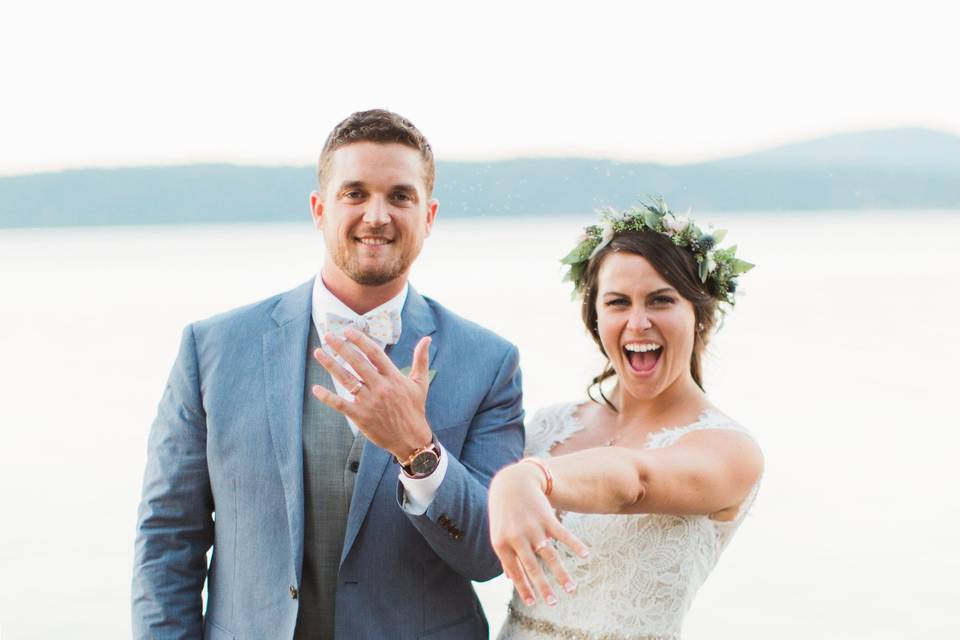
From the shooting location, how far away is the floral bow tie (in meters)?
2.84

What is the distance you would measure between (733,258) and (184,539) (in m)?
1.70

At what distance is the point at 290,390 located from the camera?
9.11 feet

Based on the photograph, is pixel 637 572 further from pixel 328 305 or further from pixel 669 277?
pixel 328 305

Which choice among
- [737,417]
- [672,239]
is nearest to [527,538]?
[672,239]

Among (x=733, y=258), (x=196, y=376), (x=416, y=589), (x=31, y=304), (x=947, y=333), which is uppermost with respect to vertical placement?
(x=733, y=258)

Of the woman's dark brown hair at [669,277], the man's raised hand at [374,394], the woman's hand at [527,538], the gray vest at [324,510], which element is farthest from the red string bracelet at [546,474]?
the woman's dark brown hair at [669,277]

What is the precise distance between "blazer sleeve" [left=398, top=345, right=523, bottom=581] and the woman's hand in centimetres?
63

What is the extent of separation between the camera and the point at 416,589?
2738 mm

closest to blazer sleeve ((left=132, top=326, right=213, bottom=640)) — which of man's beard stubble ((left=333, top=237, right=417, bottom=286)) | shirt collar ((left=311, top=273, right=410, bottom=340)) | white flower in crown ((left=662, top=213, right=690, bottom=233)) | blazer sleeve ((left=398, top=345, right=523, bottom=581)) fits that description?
shirt collar ((left=311, top=273, right=410, bottom=340))

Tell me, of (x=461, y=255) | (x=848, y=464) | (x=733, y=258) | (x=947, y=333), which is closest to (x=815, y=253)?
(x=461, y=255)

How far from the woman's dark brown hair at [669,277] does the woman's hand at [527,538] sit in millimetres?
1437

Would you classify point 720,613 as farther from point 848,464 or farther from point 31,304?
point 31,304

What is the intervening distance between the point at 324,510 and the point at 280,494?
106 millimetres

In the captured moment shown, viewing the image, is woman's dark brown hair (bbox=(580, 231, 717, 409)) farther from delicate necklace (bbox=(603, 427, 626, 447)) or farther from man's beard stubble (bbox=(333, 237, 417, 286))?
man's beard stubble (bbox=(333, 237, 417, 286))
